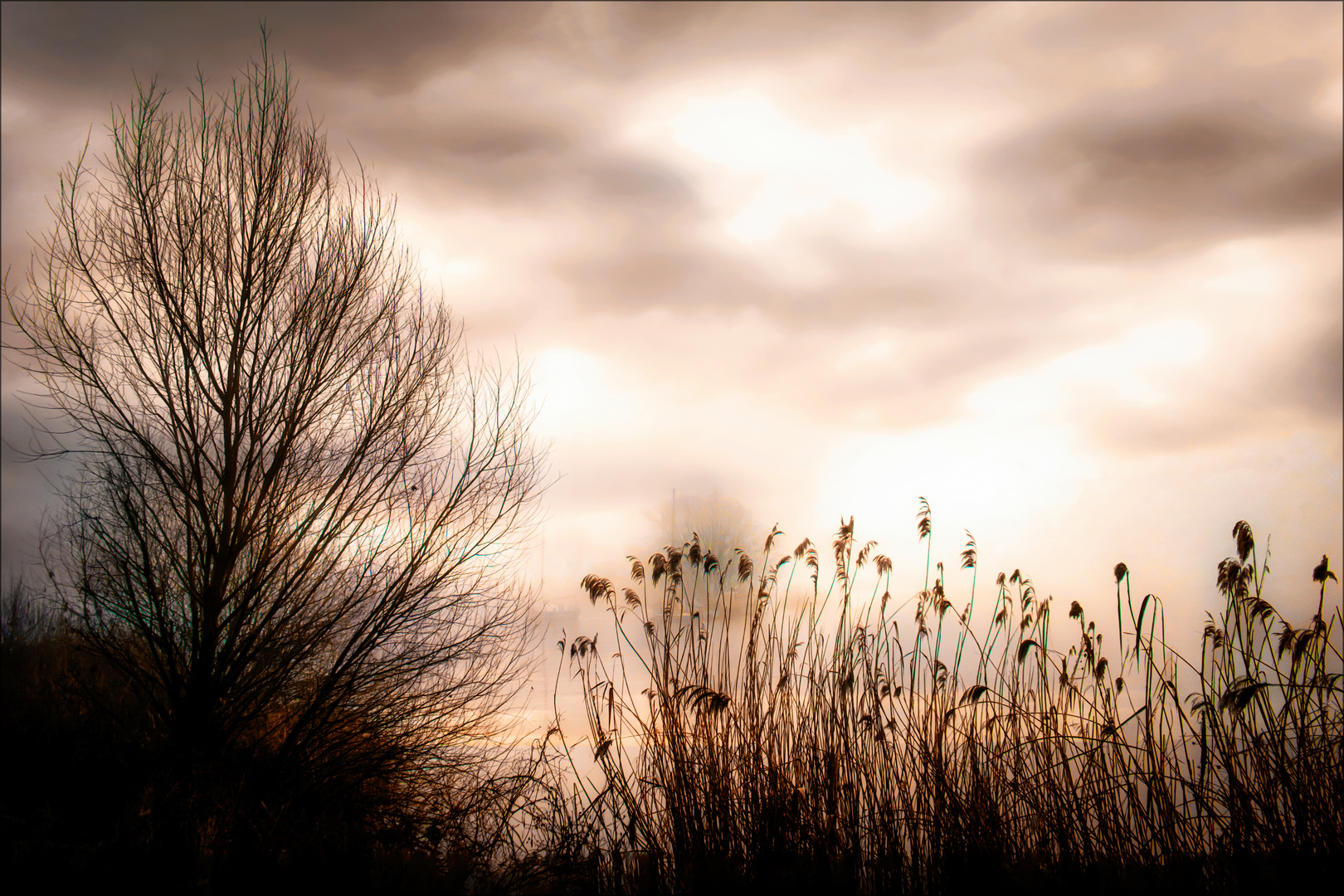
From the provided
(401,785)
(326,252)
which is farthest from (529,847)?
(326,252)

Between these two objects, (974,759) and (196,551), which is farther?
(196,551)

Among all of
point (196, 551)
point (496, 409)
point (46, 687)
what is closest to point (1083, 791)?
point (496, 409)

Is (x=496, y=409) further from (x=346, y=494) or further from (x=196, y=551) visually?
(x=196, y=551)

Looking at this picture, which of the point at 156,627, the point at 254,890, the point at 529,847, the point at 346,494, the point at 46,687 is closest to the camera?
the point at 254,890

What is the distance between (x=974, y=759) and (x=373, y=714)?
5752mm

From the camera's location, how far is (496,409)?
7.87 metres

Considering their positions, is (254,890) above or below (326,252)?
below

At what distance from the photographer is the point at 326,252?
7.52 metres

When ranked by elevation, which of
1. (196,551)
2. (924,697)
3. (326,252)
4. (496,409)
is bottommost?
(924,697)

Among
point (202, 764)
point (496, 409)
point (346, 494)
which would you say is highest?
point (496, 409)

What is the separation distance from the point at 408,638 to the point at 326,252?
3.88 meters

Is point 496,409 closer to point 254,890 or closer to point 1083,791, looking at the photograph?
point 254,890

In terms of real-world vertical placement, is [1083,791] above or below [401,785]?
above

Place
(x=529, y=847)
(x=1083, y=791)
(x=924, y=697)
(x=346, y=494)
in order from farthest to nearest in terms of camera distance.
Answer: (x=346, y=494), (x=529, y=847), (x=924, y=697), (x=1083, y=791)
